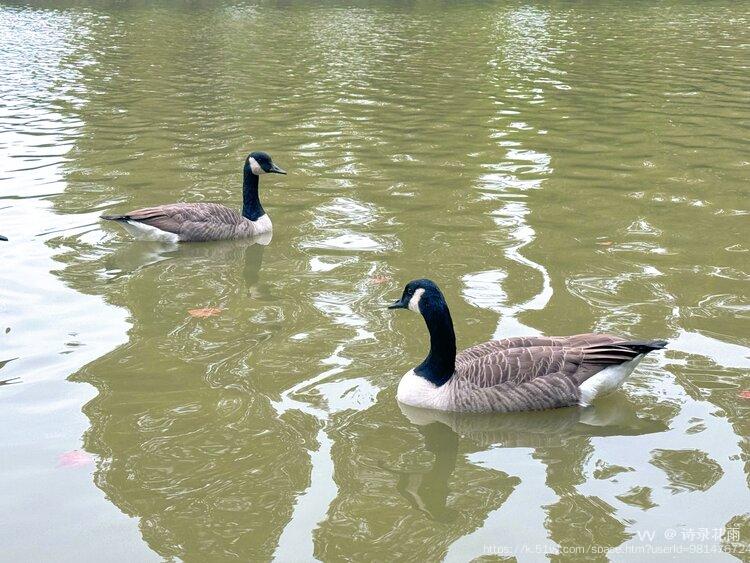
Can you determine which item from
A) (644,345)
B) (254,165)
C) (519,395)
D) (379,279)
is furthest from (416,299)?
(254,165)

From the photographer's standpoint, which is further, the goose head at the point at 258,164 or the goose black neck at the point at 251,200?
the goose head at the point at 258,164

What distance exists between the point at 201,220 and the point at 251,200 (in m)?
0.74

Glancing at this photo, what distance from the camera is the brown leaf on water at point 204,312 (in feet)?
28.6

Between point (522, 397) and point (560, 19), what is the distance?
Answer: 3406cm

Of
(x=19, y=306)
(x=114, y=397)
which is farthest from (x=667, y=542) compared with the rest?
(x=19, y=306)

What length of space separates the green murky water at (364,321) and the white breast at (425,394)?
0.13 metres

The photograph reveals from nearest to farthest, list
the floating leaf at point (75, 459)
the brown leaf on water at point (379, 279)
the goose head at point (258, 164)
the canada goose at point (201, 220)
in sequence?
the floating leaf at point (75, 459) → the brown leaf on water at point (379, 279) → the canada goose at point (201, 220) → the goose head at point (258, 164)

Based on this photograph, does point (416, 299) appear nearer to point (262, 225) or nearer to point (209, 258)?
point (209, 258)

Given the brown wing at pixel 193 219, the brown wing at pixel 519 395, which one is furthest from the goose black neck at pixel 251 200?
the brown wing at pixel 519 395

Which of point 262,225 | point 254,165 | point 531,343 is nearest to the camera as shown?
point 531,343

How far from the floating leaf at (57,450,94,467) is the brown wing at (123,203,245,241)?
473 cm

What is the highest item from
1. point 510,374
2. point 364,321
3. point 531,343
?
point 531,343

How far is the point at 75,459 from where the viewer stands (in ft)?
20.3

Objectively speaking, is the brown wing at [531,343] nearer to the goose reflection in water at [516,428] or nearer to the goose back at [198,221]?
the goose reflection in water at [516,428]
